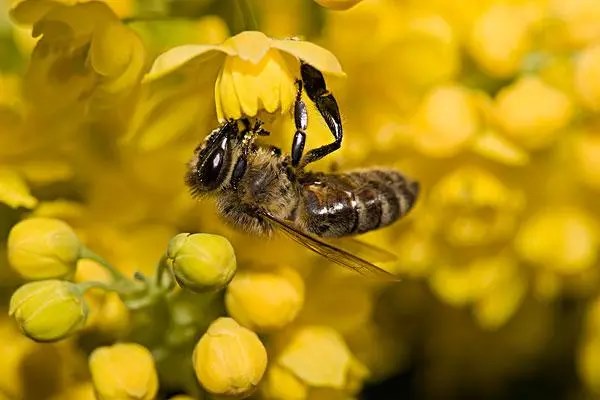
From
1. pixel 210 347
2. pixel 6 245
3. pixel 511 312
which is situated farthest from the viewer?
pixel 511 312

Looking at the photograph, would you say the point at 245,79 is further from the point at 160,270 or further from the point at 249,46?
the point at 160,270

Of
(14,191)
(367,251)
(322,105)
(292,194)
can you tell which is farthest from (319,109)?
(14,191)

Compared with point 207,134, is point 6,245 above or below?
below

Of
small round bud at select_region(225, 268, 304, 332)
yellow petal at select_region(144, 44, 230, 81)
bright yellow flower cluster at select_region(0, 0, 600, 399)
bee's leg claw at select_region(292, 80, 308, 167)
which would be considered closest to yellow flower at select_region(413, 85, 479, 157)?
bright yellow flower cluster at select_region(0, 0, 600, 399)

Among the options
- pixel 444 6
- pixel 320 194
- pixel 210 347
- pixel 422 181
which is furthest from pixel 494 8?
pixel 210 347

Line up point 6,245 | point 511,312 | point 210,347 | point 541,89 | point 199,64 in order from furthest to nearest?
point 511,312 → point 541,89 → point 6,245 → point 199,64 → point 210,347

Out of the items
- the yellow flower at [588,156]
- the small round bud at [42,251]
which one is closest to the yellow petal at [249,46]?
the small round bud at [42,251]

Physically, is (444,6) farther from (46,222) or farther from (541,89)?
(46,222)
